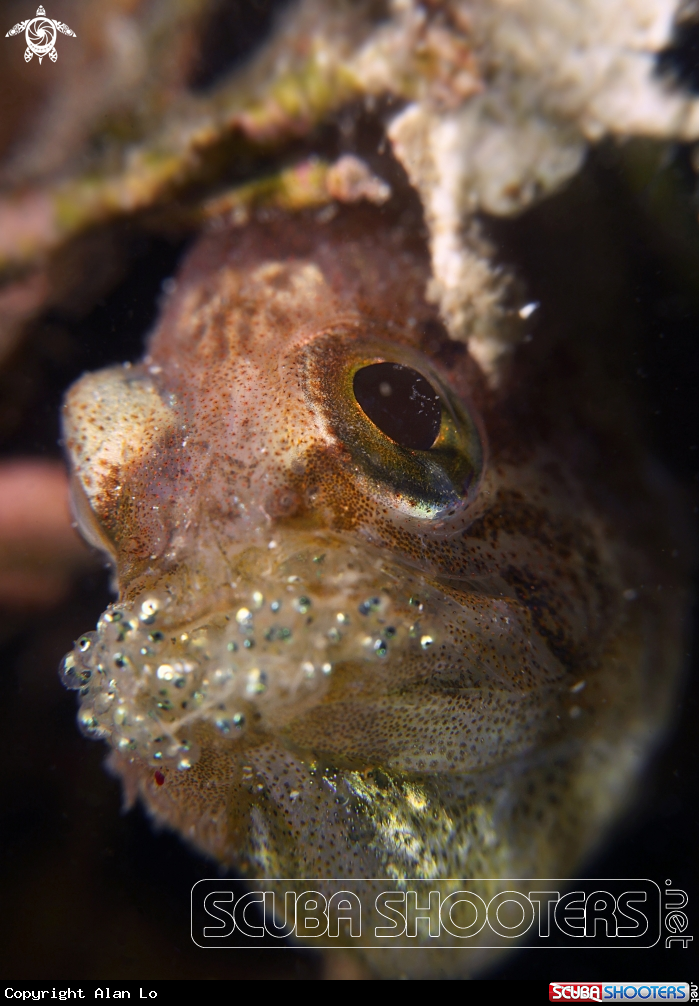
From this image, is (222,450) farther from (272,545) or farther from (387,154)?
(387,154)

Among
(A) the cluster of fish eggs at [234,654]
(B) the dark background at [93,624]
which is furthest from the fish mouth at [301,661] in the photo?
(B) the dark background at [93,624]

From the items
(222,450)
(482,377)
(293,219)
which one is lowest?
(222,450)

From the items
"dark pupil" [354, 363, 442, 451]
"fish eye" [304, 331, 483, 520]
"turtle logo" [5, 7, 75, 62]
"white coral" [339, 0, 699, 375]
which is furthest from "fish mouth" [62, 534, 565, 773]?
"turtle logo" [5, 7, 75, 62]

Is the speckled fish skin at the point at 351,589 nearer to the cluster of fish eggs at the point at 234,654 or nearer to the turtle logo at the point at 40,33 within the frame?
the cluster of fish eggs at the point at 234,654

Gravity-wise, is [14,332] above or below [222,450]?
above

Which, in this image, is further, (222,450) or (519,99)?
(222,450)

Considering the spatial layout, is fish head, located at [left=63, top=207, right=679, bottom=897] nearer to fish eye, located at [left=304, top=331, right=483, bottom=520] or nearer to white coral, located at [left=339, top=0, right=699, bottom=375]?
fish eye, located at [left=304, top=331, right=483, bottom=520]

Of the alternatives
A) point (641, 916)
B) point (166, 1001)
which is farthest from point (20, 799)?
point (641, 916)
